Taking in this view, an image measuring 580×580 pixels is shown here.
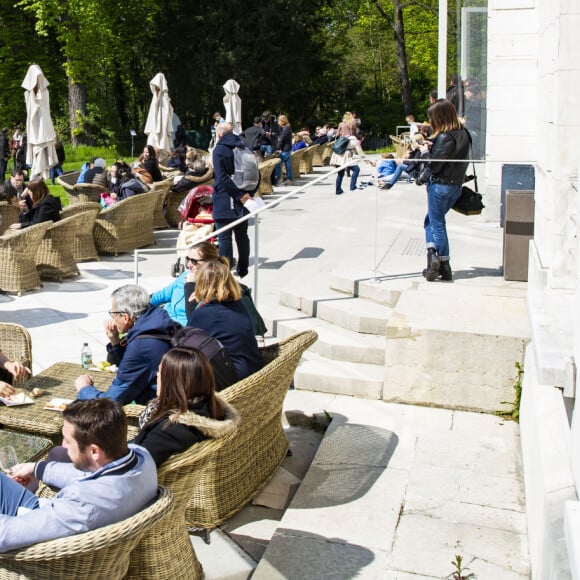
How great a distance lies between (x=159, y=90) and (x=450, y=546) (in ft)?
53.1

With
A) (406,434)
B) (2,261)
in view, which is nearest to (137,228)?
(2,261)

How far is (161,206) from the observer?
13.7 meters

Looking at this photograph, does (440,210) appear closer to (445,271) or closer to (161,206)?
(445,271)

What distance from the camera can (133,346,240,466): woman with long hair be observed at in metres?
3.78

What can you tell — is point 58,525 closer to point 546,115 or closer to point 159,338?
point 159,338

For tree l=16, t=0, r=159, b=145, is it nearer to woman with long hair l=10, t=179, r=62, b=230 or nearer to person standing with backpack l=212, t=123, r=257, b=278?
woman with long hair l=10, t=179, r=62, b=230

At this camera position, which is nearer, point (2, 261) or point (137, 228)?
point (2, 261)

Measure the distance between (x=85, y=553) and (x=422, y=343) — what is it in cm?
334

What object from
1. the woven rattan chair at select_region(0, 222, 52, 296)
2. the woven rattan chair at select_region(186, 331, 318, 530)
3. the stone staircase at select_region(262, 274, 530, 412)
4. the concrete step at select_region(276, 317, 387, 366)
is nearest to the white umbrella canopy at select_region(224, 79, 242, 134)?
the woven rattan chair at select_region(0, 222, 52, 296)

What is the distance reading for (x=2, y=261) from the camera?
30.8 feet

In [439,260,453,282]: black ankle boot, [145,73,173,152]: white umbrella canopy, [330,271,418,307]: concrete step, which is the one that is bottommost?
[330,271,418,307]: concrete step

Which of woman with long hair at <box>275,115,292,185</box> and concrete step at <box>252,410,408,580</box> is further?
woman with long hair at <box>275,115,292,185</box>

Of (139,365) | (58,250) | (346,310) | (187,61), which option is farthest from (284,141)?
(187,61)

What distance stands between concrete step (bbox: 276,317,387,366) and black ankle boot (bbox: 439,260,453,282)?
1.18m
